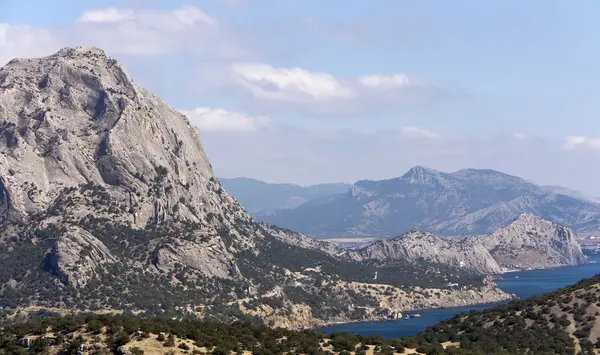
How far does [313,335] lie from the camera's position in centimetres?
10450

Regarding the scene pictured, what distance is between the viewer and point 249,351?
91.4 metres

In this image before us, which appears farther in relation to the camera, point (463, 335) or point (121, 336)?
point (463, 335)

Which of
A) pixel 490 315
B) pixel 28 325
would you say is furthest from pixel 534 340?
pixel 28 325

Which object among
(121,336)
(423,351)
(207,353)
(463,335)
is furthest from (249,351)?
(463,335)

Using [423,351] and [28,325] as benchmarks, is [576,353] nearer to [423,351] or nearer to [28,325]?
[423,351]

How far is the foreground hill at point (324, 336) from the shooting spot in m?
88.0

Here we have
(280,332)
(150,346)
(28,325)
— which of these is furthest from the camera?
(280,332)

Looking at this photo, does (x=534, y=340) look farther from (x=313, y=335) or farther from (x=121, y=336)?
(x=121, y=336)

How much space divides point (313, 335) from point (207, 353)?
2140cm

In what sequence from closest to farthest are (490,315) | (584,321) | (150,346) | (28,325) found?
(150,346), (28,325), (584,321), (490,315)

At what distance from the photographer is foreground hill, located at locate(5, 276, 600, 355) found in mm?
88000

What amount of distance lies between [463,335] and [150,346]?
209 feet

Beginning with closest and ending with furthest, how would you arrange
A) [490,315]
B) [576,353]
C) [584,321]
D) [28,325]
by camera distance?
[28,325], [576,353], [584,321], [490,315]

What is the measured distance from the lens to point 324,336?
107 meters
